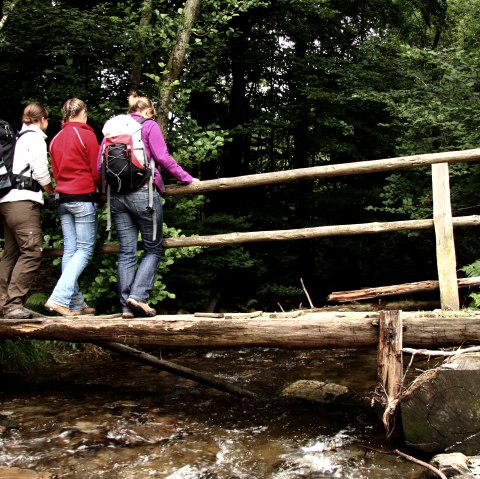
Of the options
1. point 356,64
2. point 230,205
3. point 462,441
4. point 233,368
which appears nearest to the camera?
point 462,441

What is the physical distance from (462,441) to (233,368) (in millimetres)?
3769

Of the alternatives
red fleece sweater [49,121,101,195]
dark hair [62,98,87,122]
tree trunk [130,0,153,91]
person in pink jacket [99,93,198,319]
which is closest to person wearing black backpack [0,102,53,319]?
red fleece sweater [49,121,101,195]

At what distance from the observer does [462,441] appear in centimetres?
404

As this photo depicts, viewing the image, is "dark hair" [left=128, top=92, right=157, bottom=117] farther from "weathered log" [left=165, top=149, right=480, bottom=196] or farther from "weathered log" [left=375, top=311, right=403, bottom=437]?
"weathered log" [left=375, top=311, right=403, bottom=437]

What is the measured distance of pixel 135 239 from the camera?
540cm

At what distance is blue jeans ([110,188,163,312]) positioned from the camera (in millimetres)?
5215

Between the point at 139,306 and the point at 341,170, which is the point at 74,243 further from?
the point at 341,170

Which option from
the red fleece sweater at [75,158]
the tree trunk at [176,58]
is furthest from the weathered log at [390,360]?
the tree trunk at [176,58]

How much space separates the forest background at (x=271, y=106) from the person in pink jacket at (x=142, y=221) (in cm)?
199

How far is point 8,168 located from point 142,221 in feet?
4.28

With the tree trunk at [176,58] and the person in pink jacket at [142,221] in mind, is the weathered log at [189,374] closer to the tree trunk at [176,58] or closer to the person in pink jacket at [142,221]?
the person in pink jacket at [142,221]

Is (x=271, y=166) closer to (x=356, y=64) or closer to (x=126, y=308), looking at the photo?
(x=356, y=64)

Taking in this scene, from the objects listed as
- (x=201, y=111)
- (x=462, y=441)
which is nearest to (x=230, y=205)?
(x=201, y=111)

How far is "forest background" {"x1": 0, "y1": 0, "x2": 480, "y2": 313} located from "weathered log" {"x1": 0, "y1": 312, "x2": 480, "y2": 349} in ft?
7.46
